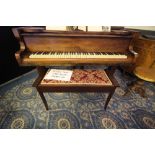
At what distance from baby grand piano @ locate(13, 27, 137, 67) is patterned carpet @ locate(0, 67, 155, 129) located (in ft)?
2.68

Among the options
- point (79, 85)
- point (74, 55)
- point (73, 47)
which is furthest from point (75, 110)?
point (73, 47)

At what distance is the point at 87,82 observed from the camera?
190cm

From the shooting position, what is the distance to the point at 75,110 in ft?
7.34

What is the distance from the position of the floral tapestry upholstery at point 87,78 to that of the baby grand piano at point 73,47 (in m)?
0.20

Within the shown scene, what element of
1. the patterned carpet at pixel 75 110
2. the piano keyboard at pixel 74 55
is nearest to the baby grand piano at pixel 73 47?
the piano keyboard at pixel 74 55

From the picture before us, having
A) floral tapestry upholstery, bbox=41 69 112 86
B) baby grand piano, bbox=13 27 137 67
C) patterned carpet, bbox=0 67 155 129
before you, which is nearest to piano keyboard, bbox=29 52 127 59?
baby grand piano, bbox=13 27 137 67

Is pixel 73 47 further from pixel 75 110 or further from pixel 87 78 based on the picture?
pixel 75 110

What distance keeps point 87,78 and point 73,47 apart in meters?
0.54

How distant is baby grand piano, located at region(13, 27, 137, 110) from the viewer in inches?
73.7

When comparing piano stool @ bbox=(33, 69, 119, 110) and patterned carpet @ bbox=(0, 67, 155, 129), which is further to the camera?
patterned carpet @ bbox=(0, 67, 155, 129)

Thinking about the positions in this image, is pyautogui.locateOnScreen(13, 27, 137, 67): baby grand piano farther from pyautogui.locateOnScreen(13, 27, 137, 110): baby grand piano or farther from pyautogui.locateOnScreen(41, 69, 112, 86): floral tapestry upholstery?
pyautogui.locateOnScreen(41, 69, 112, 86): floral tapestry upholstery
